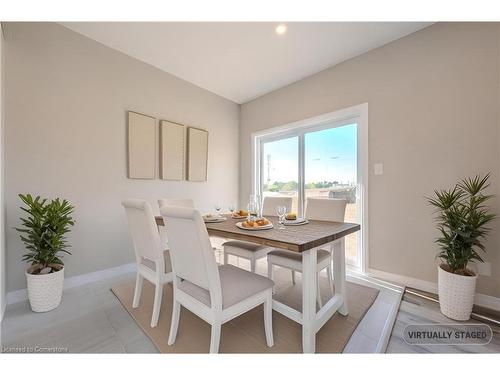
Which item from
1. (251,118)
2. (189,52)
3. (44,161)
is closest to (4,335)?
(44,161)

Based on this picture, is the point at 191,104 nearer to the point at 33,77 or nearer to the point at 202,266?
the point at 33,77

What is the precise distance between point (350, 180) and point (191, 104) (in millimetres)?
2595

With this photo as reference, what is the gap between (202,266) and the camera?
112 centimetres

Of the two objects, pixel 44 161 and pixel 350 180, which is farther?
pixel 350 180

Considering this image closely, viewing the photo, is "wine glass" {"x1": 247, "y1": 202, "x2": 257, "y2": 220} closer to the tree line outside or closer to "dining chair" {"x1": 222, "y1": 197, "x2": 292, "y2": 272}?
"dining chair" {"x1": 222, "y1": 197, "x2": 292, "y2": 272}

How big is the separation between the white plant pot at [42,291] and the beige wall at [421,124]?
10.4 ft

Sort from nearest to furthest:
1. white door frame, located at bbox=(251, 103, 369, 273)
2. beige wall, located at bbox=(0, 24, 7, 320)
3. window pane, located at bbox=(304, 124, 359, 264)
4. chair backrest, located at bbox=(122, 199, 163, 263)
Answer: chair backrest, located at bbox=(122, 199, 163, 263) → beige wall, located at bbox=(0, 24, 7, 320) → white door frame, located at bbox=(251, 103, 369, 273) → window pane, located at bbox=(304, 124, 359, 264)

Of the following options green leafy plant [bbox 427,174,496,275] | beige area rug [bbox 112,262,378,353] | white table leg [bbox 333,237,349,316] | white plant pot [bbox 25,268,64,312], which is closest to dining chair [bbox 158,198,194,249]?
beige area rug [bbox 112,262,378,353]

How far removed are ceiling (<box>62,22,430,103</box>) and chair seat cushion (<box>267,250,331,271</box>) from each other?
7.27 feet

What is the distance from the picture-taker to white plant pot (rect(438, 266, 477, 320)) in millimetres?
1548

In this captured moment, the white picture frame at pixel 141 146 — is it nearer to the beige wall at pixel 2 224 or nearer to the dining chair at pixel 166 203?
the dining chair at pixel 166 203

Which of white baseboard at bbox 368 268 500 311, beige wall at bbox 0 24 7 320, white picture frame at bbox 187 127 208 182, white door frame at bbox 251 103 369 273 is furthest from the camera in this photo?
white picture frame at bbox 187 127 208 182

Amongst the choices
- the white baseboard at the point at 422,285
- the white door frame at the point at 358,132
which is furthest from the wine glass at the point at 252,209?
the white baseboard at the point at 422,285

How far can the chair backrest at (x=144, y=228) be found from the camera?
1505 mm
